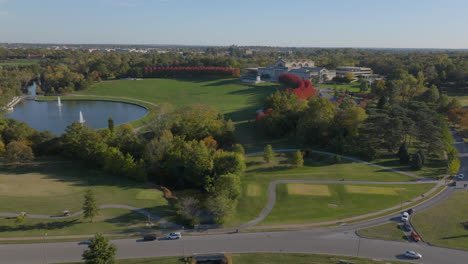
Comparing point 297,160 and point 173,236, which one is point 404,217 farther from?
point 173,236

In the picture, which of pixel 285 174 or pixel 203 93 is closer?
pixel 285 174

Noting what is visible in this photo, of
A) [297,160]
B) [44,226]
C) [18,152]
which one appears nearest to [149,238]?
[44,226]

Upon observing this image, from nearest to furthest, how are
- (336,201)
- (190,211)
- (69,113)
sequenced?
(190,211), (336,201), (69,113)

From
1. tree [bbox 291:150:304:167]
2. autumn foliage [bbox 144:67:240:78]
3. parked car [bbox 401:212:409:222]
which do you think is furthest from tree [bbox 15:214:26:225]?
autumn foliage [bbox 144:67:240:78]

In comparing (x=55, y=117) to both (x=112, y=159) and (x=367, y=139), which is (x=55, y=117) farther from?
(x=367, y=139)

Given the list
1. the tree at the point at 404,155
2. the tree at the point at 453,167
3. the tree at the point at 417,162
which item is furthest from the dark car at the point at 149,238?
the tree at the point at 453,167

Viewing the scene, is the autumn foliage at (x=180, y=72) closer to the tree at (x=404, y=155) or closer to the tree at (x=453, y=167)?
the tree at (x=404, y=155)

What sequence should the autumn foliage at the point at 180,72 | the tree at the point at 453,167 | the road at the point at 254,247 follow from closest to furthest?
the road at the point at 254,247 < the tree at the point at 453,167 < the autumn foliage at the point at 180,72
